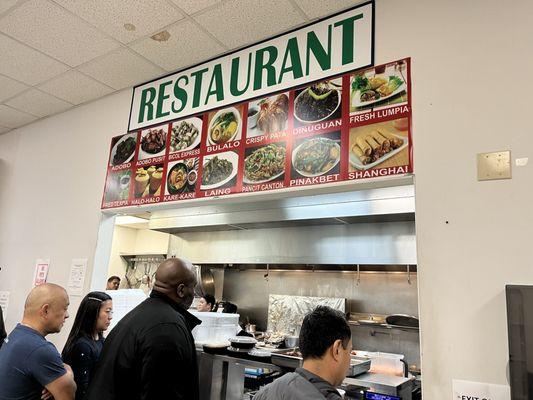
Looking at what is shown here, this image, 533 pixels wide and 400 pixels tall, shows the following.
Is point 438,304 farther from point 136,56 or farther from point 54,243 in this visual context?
point 54,243

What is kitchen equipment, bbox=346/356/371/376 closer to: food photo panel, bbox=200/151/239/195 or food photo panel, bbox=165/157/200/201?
food photo panel, bbox=200/151/239/195

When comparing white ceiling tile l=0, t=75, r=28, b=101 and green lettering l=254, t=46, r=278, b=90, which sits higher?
white ceiling tile l=0, t=75, r=28, b=101

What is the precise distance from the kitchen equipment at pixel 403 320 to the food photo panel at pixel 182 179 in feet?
9.24

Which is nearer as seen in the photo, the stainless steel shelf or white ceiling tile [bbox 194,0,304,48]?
white ceiling tile [bbox 194,0,304,48]

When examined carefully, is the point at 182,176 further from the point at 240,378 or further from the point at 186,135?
the point at 240,378

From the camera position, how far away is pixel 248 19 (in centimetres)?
244

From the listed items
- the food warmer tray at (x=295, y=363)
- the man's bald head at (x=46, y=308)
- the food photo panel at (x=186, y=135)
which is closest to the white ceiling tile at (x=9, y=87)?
the food photo panel at (x=186, y=135)

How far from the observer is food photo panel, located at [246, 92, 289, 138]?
2.38 metres

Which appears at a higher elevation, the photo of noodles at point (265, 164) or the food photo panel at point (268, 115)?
the food photo panel at point (268, 115)

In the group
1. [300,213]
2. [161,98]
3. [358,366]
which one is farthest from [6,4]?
[300,213]

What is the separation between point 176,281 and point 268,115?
117 cm

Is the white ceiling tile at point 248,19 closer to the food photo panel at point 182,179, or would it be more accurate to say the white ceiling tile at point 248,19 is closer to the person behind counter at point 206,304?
the food photo panel at point 182,179

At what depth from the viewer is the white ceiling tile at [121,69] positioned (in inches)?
113

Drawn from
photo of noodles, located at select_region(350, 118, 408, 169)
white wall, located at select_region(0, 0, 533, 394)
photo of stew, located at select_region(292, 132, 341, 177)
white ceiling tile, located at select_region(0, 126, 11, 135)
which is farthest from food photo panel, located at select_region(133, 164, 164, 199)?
white ceiling tile, located at select_region(0, 126, 11, 135)
